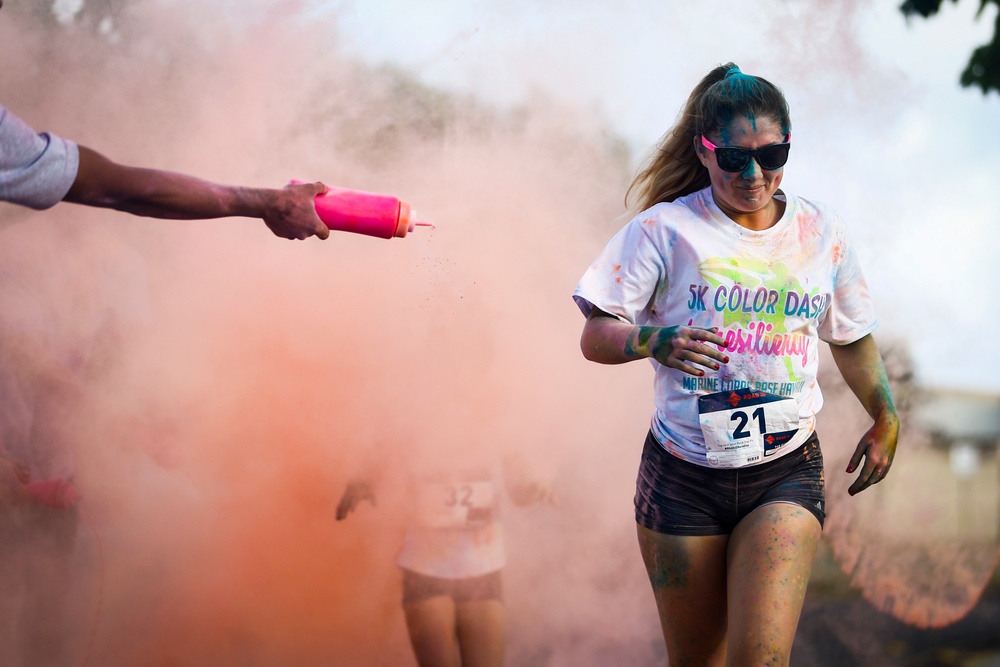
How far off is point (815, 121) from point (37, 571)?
3.75 metres

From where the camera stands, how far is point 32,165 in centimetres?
244

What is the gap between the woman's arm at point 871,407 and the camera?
9.00 ft

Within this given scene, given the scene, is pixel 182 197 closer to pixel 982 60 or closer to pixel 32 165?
pixel 32 165

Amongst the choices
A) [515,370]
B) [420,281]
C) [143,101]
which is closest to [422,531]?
[515,370]

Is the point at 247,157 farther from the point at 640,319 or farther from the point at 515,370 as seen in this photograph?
the point at 640,319

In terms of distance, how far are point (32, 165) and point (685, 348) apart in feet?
5.64

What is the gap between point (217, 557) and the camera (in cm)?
377

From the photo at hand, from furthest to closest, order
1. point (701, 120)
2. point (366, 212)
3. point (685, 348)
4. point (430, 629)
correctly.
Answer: point (430, 629) < point (366, 212) < point (701, 120) < point (685, 348)

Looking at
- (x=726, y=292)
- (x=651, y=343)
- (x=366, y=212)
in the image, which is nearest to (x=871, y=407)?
(x=726, y=292)

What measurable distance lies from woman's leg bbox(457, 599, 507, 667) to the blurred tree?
3190 millimetres

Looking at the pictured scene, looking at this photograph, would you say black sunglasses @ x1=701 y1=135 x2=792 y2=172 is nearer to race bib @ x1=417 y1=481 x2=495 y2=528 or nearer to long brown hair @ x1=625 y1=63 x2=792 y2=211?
long brown hair @ x1=625 y1=63 x2=792 y2=211

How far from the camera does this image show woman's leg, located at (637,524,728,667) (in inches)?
103

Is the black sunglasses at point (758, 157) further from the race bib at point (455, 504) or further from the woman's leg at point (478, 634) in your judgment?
the woman's leg at point (478, 634)

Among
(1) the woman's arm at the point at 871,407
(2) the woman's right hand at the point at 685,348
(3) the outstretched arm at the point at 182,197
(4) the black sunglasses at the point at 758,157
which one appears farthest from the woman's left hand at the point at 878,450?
(3) the outstretched arm at the point at 182,197
